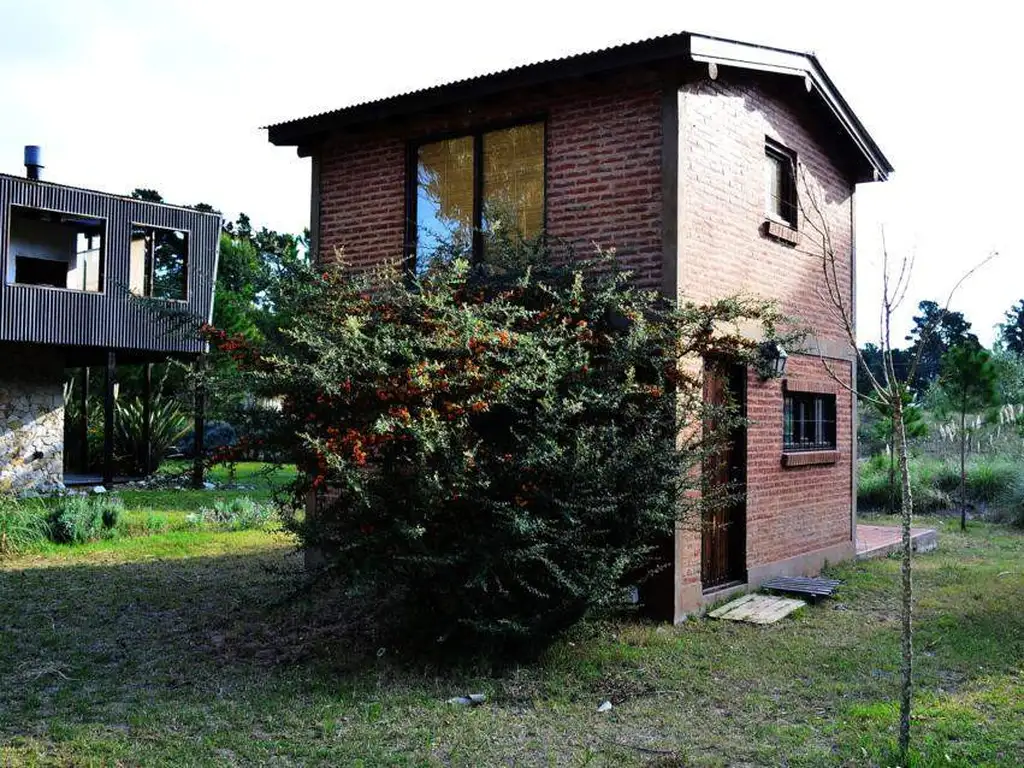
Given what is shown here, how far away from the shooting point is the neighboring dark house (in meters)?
16.5

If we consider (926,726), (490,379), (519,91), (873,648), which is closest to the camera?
(926,726)

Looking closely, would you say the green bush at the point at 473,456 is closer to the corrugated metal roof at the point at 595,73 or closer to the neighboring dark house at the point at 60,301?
the corrugated metal roof at the point at 595,73

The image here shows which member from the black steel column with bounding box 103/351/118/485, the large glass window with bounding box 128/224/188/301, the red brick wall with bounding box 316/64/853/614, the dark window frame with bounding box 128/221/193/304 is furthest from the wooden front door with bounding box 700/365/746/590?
the dark window frame with bounding box 128/221/193/304

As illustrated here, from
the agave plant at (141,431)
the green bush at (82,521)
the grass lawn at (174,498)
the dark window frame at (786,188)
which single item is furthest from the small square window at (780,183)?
the agave plant at (141,431)

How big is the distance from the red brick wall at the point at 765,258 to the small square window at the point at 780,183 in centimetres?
13

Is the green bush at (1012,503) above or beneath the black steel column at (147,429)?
beneath

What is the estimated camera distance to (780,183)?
9953 mm

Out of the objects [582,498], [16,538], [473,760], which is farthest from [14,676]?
[16,538]

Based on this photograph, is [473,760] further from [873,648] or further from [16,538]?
[16,538]

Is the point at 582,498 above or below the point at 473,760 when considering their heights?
above

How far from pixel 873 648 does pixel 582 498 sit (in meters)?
2.68

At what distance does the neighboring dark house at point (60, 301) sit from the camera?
16500mm

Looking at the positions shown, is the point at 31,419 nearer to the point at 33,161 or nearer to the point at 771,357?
the point at 33,161

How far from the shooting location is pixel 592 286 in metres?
7.74
